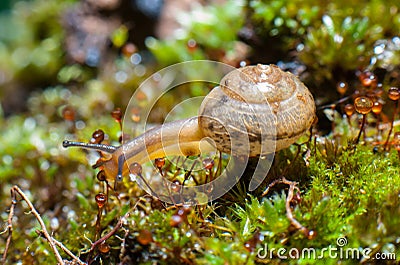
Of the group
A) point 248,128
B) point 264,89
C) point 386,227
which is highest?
point 264,89

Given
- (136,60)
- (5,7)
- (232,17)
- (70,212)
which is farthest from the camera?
(5,7)

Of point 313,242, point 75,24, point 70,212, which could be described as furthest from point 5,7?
point 313,242

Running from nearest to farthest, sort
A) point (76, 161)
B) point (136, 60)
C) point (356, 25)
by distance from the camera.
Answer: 1. point (356, 25)
2. point (76, 161)
3. point (136, 60)

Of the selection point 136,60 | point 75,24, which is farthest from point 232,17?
point 75,24

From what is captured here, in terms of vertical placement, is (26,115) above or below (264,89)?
below

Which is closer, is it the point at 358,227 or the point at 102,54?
the point at 358,227

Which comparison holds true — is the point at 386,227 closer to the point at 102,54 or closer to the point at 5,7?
the point at 102,54

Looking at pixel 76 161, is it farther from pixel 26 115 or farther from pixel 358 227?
pixel 358 227
